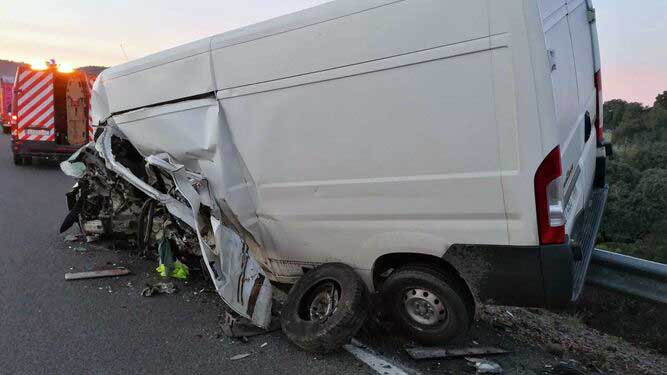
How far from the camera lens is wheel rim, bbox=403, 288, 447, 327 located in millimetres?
3369

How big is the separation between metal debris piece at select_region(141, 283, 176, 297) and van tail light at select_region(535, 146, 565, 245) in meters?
3.28

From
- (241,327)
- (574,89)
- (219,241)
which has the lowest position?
(241,327)

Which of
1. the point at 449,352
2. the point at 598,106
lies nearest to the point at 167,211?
the point at 449,352

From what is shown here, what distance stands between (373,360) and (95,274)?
10.2 ft

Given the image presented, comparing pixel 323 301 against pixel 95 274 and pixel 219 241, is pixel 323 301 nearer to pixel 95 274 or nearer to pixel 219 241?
pixel 219 241

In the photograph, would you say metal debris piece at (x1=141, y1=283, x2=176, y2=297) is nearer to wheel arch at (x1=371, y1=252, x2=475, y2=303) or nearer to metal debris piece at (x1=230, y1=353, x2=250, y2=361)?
metal debris piece at (x1=230, y1=353, x2=250, y2=361)

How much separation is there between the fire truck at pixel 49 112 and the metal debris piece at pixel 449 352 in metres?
11.5

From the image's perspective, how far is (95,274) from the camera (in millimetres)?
4984

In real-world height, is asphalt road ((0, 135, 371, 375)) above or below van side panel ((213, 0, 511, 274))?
below

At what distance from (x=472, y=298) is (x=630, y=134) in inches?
496

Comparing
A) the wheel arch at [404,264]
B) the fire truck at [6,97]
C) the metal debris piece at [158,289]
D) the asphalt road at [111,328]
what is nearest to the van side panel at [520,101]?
the wheel arch at [404,264]

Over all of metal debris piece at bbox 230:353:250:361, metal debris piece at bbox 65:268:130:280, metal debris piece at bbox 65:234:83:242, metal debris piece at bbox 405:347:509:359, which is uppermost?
metal debris piece at bbox 65:234:83:242

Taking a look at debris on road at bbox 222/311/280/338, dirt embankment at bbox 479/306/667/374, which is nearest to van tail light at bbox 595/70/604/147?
dirt embankment at bbox 479/306/667/374

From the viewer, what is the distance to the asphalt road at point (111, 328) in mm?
3311
